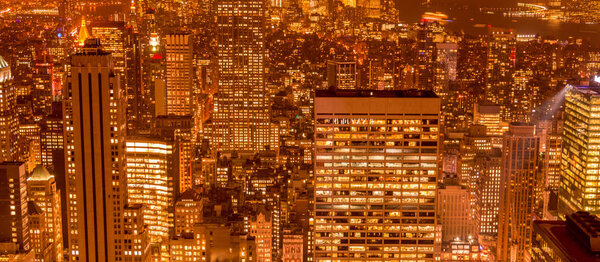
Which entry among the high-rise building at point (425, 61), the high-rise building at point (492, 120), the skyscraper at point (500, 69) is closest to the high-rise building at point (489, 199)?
the high-rise building at point (492, 120)

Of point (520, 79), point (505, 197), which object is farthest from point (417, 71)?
point (505, 197)

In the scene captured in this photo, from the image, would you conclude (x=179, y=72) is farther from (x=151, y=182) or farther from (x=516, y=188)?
(x=516, y=188)

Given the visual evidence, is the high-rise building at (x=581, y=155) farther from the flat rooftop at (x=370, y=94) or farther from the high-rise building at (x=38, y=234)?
the high-rise building at (x=38, y=234)

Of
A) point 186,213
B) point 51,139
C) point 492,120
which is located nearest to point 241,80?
point 492,120

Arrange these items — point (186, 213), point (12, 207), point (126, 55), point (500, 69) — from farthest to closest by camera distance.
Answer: point (126, 55) → point (500, 69) → point (186, 213) → point (12, 207)

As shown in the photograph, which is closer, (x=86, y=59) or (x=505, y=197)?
(x=86, y=59)

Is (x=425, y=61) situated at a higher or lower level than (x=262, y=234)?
higher

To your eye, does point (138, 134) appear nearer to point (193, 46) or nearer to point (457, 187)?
point (457, 187)

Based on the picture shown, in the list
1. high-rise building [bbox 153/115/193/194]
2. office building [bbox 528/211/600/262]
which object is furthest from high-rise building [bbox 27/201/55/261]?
office building [bbox 528/211/600/262]
